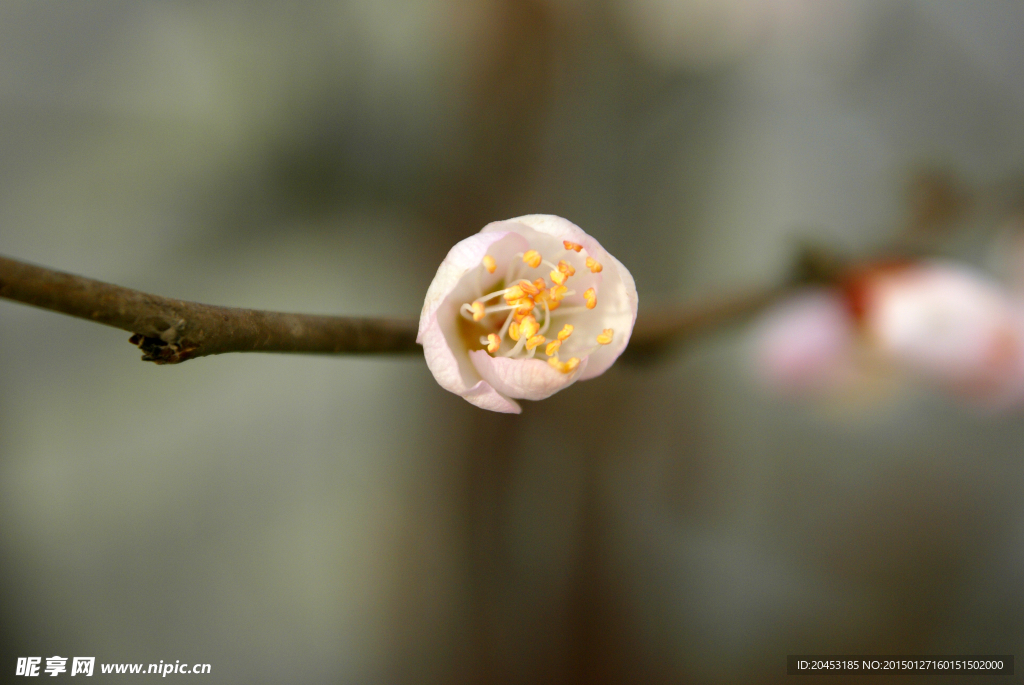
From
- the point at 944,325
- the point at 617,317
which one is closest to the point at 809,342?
the point at 944,325

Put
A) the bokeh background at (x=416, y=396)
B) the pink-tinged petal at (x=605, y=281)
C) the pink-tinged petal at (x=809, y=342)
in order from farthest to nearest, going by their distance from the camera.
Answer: the bokeh background at (x=416, y=396)
the pink-tinged petal at (x=809, y=342)
the pink-tinged petal at (x=605, y=281)

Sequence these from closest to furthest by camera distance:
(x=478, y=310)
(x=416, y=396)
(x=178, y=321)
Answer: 1. (x=178, y=321)
2. (x=478, y=310)
3. (x=416, y=396)

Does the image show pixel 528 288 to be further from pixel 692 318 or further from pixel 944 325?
pixel 944 325

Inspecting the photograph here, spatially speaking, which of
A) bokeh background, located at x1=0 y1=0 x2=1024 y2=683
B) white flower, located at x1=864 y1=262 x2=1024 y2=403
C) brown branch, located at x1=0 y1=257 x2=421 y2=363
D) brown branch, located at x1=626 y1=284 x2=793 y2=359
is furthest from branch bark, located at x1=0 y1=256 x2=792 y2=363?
bokeh background, located at x1=0 y1=0 x2=1024 y2=683

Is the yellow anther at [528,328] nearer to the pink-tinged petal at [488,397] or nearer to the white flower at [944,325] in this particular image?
the pink-tinged petal at [488,397]

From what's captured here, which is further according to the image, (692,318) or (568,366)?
(692,318)

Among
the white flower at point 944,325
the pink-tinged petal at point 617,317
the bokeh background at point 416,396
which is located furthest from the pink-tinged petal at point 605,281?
the bokeh background at point 416,396

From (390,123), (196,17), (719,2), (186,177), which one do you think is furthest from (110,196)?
(719,2)

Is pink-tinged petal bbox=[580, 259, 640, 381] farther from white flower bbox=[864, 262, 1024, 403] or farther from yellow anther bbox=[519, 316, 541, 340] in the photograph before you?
white flower bbox=[864, 262, 1024, 403]
